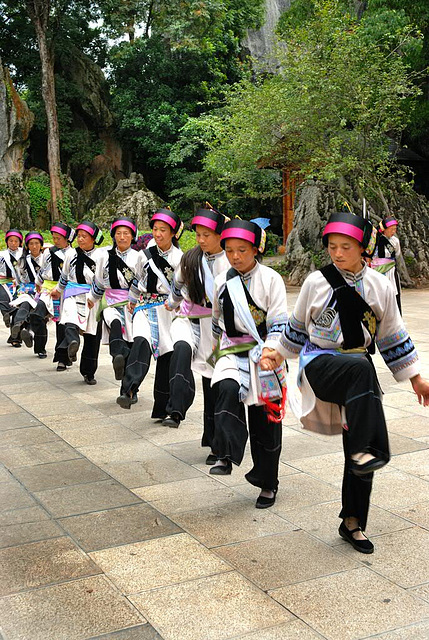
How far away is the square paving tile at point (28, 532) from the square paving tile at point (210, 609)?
36.7 inches

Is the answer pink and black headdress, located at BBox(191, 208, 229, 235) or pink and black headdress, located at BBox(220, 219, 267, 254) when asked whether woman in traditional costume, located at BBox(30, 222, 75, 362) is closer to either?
pink and black headdress, located at BBox(191, 208, 229, 235)

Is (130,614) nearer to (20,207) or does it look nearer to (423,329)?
(423,329)

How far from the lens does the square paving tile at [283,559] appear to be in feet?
11.9

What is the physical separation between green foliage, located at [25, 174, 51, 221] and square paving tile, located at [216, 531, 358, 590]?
25116 millimetres

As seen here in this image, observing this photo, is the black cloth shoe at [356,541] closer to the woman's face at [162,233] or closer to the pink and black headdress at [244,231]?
the pink and black headdress at [244,231]

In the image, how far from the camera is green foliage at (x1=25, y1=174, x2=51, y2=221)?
1092 inches

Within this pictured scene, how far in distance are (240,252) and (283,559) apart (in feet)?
5.86

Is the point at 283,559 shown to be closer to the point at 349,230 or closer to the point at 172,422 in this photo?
the point at 349,230

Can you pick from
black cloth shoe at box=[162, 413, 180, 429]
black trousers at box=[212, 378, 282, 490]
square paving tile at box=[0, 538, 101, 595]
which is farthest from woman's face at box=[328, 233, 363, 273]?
black cloth shoe at box=[162, 413, 180, 429]

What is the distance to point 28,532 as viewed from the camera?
4.24m

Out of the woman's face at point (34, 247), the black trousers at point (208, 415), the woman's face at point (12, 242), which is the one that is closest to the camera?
the black trousers at point (208, 415)

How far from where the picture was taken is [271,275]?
4.73 metres

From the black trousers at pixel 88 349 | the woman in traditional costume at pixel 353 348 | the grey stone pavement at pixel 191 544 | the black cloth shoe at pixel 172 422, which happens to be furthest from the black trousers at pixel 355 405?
the black trousers at pixel 88 349

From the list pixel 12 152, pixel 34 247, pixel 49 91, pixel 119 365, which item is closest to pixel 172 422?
pixel 119 365
